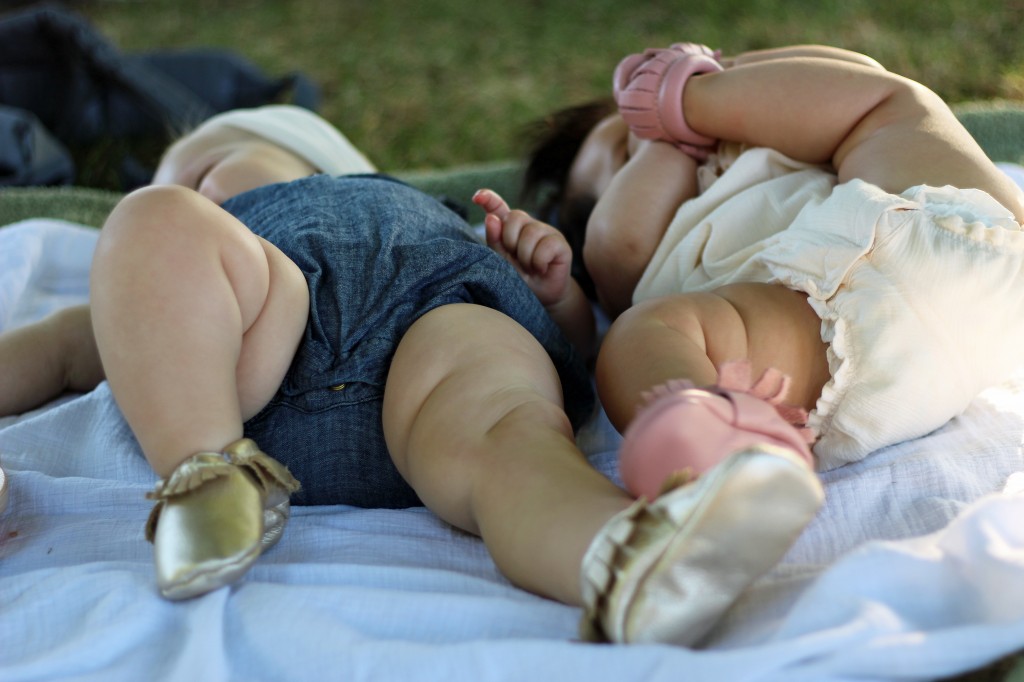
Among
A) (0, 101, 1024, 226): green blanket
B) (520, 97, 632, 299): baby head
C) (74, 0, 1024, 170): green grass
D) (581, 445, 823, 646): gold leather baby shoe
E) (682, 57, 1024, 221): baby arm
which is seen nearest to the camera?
(581, 445, 823, 646): gold leather baby shoe

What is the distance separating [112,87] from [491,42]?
94cm

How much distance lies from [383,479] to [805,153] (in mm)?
556

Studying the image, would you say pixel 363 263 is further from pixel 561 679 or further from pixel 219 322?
pixel 561 679

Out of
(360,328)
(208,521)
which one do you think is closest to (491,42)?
(360,328)

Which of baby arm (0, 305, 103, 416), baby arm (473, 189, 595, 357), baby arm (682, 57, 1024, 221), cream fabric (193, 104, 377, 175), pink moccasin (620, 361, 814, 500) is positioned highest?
baby arm (682, 57, 1024, 221)

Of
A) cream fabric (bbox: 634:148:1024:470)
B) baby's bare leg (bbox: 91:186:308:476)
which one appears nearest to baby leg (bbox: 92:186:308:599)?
baby's bare leg (bbox: 91:186:308:476)

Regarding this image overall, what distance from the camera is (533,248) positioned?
3.21 feet

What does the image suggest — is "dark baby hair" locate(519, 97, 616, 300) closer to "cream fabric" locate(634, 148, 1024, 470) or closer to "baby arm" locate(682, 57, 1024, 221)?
"baby arm" locate(682, 57, 1024, 221)

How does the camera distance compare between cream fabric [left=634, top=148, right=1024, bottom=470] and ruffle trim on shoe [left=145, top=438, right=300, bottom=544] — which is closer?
ruffle trim on shoe [left=145, top=438, right=300, bottom=544]

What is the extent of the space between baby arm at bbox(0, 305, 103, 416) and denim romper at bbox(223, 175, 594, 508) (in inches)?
10.9

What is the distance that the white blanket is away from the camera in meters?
0.52

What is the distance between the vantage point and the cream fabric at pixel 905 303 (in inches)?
30.3

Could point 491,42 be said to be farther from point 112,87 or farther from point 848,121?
point 848,121

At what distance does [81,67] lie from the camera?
1.98m
